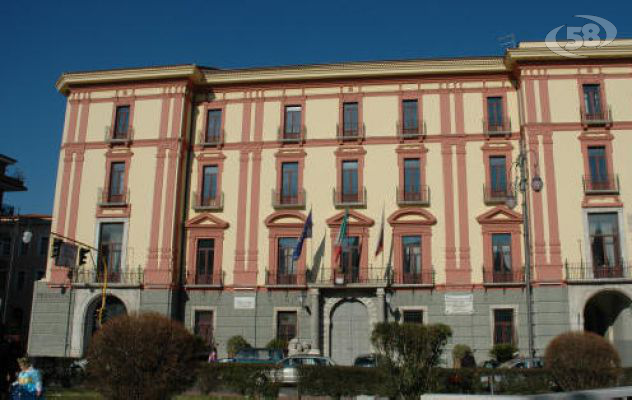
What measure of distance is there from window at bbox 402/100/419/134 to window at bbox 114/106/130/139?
15295 millimetres

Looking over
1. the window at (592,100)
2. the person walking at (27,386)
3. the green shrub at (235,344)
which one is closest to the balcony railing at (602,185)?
the window at (592,100)

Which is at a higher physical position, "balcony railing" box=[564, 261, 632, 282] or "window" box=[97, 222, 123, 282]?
"window" box=[97, 222, 123, 282]

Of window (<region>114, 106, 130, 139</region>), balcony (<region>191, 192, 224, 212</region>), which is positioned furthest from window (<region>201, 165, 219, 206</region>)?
window (<region>114, 106, 130, 139</region>)

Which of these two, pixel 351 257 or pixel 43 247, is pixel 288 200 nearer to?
pixel 351 257

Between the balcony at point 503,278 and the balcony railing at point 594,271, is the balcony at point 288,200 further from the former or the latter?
the balcony railing at point 594,271

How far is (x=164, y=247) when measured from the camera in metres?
32.2

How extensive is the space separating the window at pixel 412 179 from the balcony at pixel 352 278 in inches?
161

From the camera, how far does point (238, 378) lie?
63.5 ft

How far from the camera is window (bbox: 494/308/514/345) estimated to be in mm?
30016

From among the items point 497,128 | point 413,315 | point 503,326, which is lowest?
point 503,326

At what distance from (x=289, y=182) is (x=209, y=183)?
447 cm

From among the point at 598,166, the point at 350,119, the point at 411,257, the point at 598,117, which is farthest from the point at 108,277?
the point at 598,117

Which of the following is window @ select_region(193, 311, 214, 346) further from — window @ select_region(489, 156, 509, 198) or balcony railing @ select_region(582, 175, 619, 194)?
balcony railing @ select_region(582, 175, 619, 194)

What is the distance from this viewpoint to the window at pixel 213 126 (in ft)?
113
